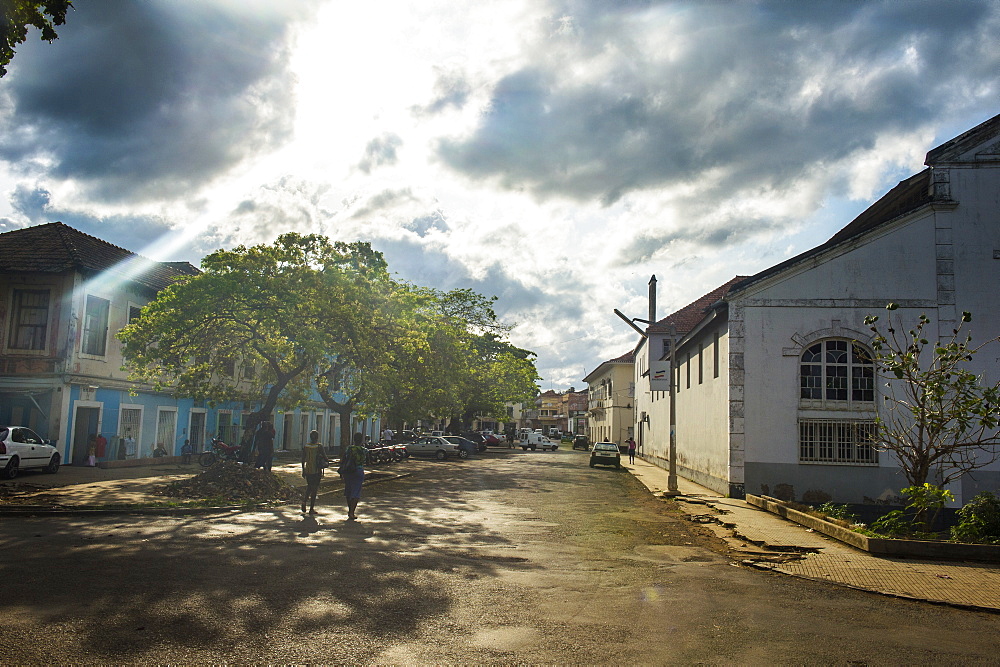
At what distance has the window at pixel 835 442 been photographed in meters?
21.0

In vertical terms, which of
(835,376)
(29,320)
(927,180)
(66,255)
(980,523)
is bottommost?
(980,523)

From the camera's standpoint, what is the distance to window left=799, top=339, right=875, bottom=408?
21.4 meters

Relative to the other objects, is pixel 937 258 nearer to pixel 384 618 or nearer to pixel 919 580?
pixel 919 580

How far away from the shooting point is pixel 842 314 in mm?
21719

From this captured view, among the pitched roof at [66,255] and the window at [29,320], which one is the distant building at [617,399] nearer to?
the pitched roof at [66,255]

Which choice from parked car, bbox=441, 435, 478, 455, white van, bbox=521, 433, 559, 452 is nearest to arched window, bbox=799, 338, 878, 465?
parked car, bbox=441, 435, 478, 455

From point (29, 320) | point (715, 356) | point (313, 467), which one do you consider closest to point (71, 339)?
point (29, 320)

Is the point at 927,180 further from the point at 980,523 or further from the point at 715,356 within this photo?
the point at 980,523

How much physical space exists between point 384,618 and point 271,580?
2.20 metres

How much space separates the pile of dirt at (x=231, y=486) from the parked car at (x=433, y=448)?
26502 millimetres

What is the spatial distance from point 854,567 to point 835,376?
11844 millimetres

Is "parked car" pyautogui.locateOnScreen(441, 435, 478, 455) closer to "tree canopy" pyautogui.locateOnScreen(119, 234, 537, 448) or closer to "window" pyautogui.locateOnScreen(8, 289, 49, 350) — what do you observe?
"tree canopy" pyautogui.locateOnScreen(119, 234, 537, 448)

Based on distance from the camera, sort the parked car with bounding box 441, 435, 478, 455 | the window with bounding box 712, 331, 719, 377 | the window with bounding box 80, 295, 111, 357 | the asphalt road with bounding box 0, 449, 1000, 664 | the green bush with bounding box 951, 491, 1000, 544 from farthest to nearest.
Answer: the parked car with bounding box 441, 435, 478, 455
the window with bounding box 80, 295, 111, 357
the window with bounding box 712, 331, 719, 377
the green bush with bounding box 951, 491, 1000, 544
the asphalt road with bounding box 0, 449, 1000, 664

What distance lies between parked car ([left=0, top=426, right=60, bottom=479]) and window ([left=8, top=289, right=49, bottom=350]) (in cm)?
391
